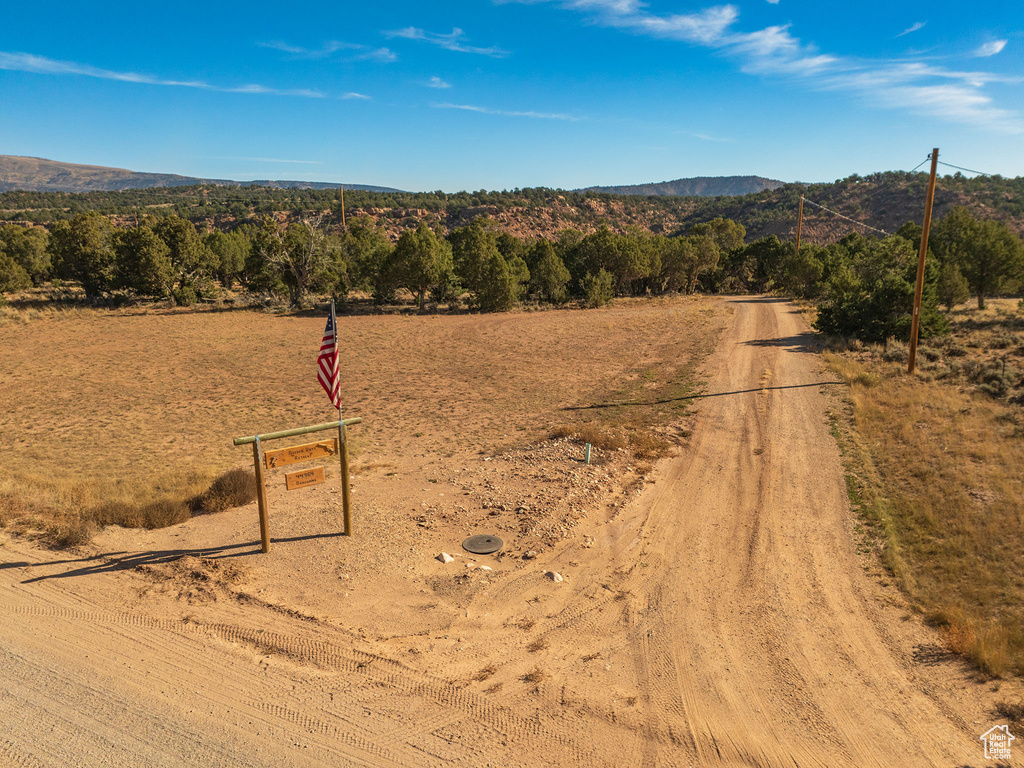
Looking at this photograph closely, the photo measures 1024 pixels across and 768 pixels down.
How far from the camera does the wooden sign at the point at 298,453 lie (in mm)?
8156

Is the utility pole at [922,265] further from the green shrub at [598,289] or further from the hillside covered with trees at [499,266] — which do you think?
the green shrub at [598,289]

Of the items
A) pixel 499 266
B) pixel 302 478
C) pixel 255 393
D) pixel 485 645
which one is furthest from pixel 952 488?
pixel 499 266

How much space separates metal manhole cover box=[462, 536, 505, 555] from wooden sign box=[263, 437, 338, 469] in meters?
2.58

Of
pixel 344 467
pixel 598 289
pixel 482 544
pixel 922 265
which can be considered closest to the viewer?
pixel 344 467

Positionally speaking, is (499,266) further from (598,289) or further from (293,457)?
(293,457)

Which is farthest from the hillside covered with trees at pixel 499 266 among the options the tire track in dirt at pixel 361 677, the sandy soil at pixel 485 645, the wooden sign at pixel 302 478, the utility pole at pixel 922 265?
the tire track in dirt at pixel 361 677

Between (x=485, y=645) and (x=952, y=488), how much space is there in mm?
9956

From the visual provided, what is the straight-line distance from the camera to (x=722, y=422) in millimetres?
16438

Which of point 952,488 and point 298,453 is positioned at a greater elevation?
point 298,453

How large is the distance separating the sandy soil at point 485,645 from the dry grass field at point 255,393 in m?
2.38

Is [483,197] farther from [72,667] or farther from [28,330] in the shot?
[72,667]

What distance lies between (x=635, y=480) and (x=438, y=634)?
20.5 feet

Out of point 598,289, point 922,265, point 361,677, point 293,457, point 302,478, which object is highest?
point 922,265

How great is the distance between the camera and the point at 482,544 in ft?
30.6
